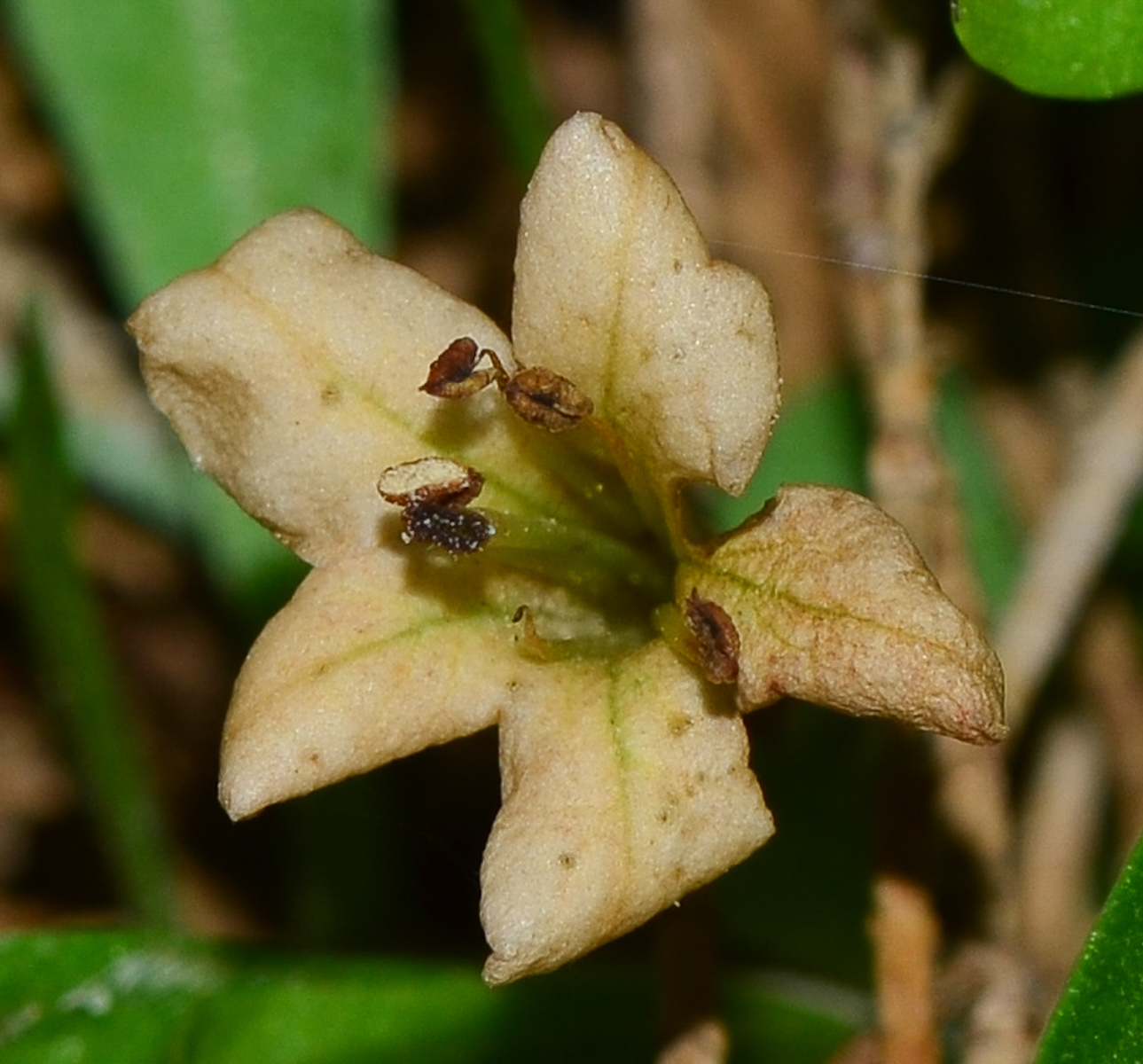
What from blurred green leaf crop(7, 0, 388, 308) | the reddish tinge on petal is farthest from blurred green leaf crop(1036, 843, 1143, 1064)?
blurred green leaf crop(7, 0, 388, 308)

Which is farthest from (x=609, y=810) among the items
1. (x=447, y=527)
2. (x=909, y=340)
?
(x=909, y=340)

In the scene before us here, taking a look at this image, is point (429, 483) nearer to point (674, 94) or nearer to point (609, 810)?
point (609, 810)

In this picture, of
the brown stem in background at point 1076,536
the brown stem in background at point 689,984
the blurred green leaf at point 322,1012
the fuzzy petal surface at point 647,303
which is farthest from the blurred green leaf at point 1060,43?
the blurred green leaf at point 322,1012

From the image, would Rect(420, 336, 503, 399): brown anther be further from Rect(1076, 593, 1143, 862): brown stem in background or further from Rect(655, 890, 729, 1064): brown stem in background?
Rect(1076, 593, 1143, 862): brown stem in background

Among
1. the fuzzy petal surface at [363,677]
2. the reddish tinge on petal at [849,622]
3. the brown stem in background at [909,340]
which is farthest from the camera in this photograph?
the brown stem in background at [909,340]

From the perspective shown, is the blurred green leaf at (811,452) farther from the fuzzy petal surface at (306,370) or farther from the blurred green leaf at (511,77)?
the fuzzy petal surface at (306,370)

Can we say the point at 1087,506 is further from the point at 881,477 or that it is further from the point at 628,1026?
the point at 628,1026

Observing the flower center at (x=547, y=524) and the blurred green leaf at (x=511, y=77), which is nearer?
the flower center at (x=547, y=524)
